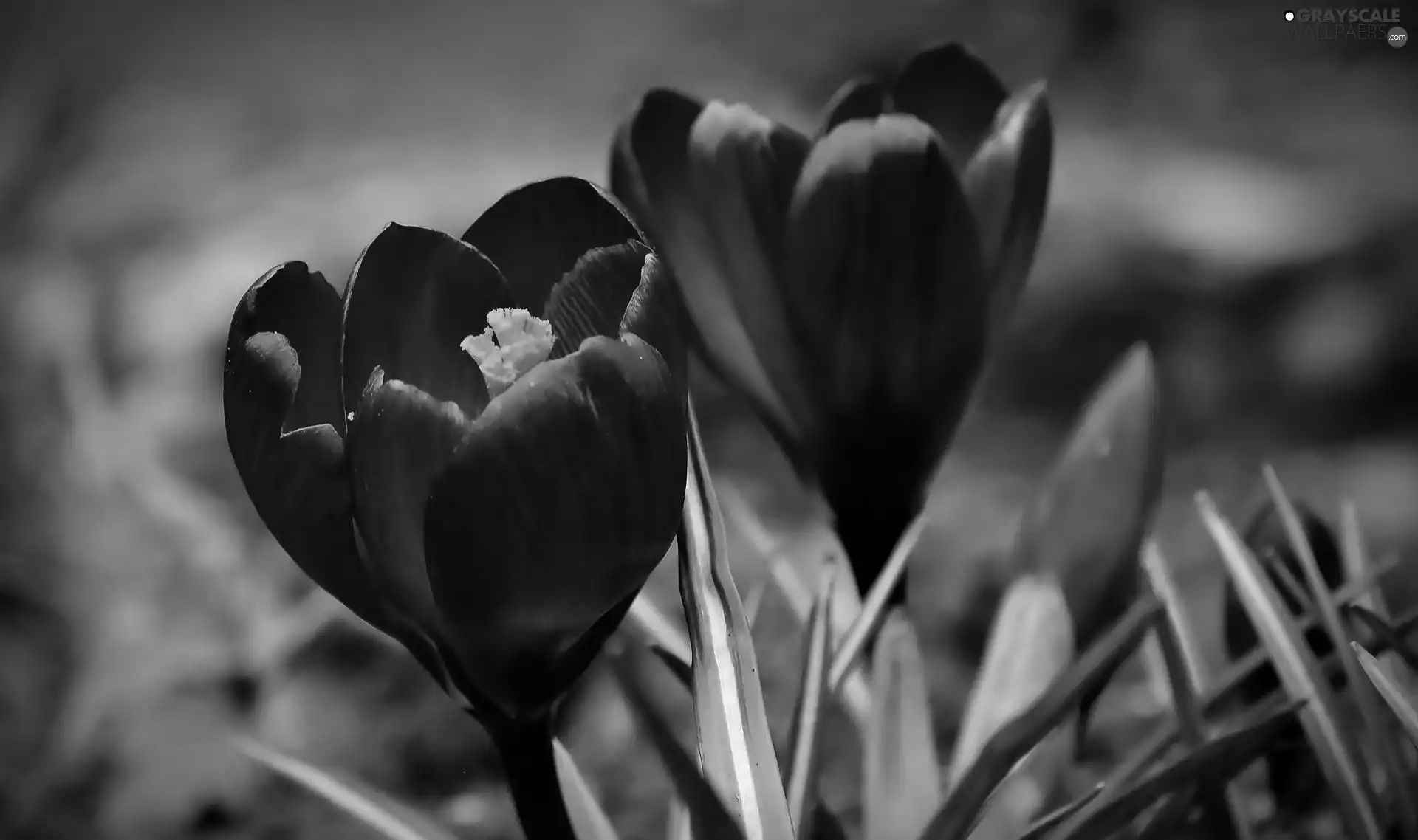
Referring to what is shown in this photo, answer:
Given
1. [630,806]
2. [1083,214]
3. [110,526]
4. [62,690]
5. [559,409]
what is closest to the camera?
[559,409]

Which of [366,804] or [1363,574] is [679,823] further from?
[1363,574]

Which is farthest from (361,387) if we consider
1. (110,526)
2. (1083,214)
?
(1083,214)

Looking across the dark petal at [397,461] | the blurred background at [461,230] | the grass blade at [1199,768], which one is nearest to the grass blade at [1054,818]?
the grass blade at [1199,768]

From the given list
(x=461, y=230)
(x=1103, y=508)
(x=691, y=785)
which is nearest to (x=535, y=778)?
(x=691, y=785)

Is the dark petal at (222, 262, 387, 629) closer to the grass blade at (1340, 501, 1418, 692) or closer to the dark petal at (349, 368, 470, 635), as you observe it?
the dark petal at (349, 368, 470, 635)

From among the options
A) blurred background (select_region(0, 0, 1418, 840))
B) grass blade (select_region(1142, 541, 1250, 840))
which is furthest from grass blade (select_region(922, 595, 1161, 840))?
blurred background (select_region(0, 0, 1418, 840))

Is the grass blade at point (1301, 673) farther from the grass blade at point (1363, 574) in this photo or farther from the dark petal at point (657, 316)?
the dark petal at point (657, 316)

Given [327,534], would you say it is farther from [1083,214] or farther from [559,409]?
[1083,214]
